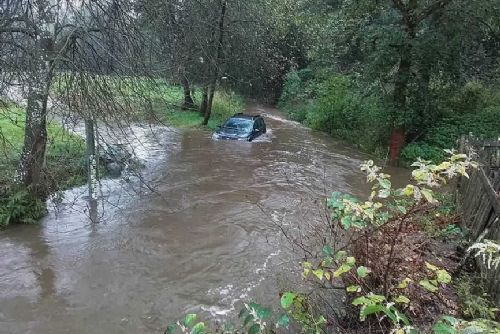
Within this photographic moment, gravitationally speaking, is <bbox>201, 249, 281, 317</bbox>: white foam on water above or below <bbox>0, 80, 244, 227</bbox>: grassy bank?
below

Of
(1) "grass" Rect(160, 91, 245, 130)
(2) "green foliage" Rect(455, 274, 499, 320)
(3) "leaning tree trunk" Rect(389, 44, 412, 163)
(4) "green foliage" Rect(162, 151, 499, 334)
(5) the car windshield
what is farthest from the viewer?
(1) "grass" Rect(160, 91, 245, 130)

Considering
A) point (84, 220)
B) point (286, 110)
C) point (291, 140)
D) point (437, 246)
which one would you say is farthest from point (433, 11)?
point (286, 110)

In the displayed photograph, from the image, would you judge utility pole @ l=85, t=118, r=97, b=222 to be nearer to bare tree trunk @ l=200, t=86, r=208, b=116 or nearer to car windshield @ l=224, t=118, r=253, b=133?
car windshield @ l=224, t=118, r=253, b=133

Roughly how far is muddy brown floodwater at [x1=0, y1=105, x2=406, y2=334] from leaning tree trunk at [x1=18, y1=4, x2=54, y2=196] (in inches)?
40.4

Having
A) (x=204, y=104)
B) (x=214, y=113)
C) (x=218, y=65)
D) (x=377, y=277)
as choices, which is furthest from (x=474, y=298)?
(x=214, y=113)

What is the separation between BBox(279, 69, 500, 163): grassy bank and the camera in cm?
1573

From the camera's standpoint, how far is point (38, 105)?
8.53 meters

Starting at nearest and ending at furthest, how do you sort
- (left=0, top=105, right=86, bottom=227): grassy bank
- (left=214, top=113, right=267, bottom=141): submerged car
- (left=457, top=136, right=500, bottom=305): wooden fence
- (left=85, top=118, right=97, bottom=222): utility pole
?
1. (left=457, top=136, right=500, bottom=305): wooden fence
2. (left=85, top=118, right=97, bottom=222): utility pole
3. (left=0, top=105, right=86, bottom=227): grassy bank
4. (left=214, top=113, right=267, bottom=141): submerged car

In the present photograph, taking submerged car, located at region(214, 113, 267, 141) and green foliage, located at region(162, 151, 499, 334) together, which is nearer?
green foliage, located at region(162, 151, 499, 334)

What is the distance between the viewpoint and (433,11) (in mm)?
14219

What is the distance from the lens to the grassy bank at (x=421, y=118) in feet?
51.6

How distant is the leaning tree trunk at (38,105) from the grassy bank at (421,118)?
11711 millimetres

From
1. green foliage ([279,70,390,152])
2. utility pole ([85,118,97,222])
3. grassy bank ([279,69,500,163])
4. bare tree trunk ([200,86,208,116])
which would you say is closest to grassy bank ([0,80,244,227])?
utility pole ([85,118,97,222])

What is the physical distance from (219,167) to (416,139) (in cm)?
780
